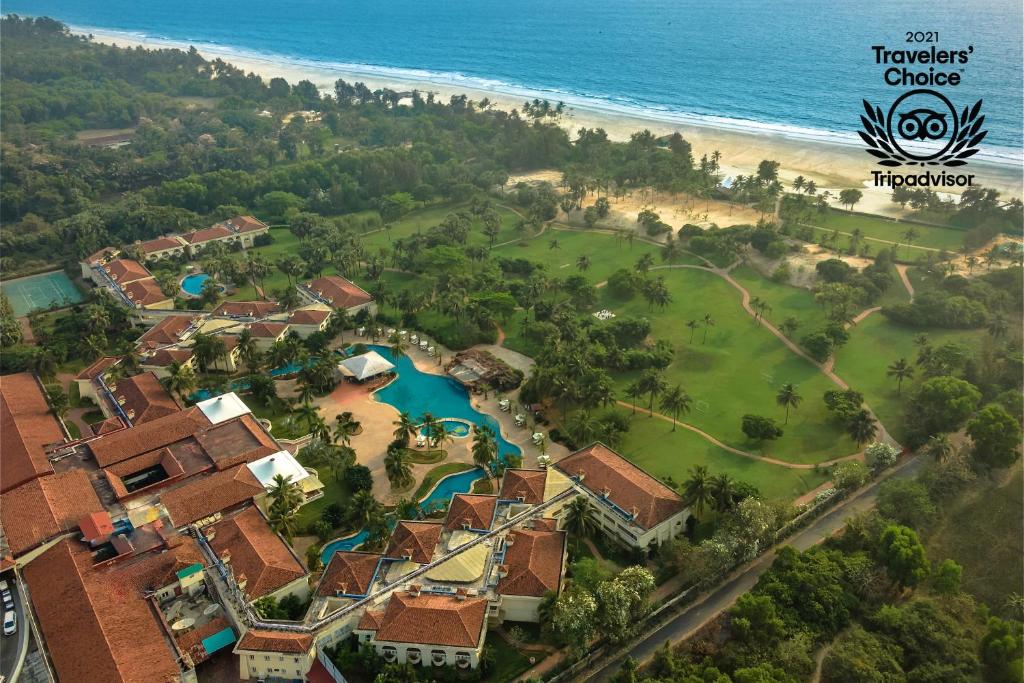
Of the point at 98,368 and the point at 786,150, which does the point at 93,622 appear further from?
the point at 786,150

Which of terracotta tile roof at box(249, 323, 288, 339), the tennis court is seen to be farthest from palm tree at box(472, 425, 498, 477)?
the tennis court

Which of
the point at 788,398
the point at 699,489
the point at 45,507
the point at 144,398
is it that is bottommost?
the point at 144,398

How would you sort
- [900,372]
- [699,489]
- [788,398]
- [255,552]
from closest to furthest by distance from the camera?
[255,552]
[699,489]
[788,398]
[900,372]

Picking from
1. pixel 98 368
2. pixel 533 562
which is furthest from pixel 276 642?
pixel 98 368

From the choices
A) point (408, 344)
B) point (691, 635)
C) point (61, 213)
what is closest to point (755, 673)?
point (691, 635)

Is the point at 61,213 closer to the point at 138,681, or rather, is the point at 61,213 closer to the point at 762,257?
the point at 138,681

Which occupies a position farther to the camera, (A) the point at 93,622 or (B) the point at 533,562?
(B) the point at 533,562

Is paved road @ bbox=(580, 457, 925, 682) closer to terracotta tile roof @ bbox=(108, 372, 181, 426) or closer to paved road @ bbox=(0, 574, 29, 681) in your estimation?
paved road @ bbox=(0, 574, 29, 681)
